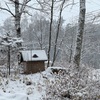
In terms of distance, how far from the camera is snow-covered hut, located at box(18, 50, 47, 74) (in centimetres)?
1062

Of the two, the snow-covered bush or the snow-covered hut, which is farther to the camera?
the snow-covered hut

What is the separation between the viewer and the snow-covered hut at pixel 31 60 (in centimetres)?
1062

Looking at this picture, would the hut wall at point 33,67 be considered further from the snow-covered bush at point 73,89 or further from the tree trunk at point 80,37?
the snow-covered bush at point 73,89

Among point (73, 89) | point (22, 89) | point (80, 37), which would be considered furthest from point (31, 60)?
point (73, 89)

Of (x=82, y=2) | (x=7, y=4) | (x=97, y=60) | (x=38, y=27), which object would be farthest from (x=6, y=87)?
(x=97, y=60)

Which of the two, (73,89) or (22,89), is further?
(22,89)

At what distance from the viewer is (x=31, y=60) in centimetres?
1061

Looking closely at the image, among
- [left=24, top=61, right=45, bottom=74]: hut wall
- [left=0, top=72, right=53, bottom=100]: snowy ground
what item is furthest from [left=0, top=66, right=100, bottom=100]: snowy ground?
[left=24, top=61, right=45, bottom=74]: hut wall

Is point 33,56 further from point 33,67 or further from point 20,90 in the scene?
point 20,90

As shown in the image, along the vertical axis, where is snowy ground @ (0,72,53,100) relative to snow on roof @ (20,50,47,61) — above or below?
below

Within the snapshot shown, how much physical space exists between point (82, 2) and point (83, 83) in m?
4.63

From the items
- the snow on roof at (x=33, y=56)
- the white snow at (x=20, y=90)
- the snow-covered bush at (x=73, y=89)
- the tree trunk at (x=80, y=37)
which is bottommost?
the white snow at (x=20, y=90)

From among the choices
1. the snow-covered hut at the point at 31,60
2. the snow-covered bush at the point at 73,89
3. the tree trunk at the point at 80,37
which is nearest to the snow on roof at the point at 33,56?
the snow-covered hut at the point at 31,60

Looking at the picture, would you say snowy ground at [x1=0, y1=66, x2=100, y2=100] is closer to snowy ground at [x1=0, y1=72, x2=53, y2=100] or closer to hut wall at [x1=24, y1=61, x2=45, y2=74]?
snowy ground at [x1=0, y1=72, x2=53, y2=100]
